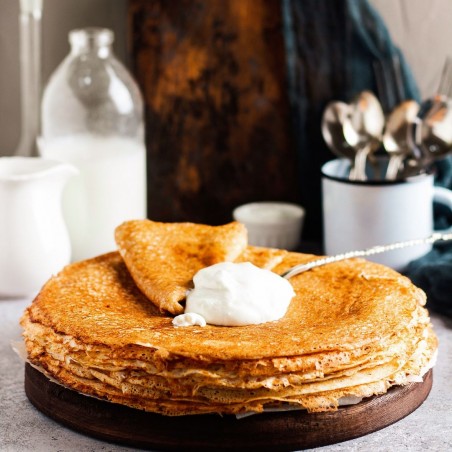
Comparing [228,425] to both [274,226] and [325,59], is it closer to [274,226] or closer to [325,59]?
[274,226]

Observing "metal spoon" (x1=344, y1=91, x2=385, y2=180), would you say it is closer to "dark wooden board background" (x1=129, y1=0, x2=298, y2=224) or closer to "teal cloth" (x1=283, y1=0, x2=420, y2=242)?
"teal cloth" (x1=283, y1=0, x2=420, y2=242)

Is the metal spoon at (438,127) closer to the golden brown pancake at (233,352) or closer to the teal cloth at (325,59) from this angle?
the teal cloth at (325,59)

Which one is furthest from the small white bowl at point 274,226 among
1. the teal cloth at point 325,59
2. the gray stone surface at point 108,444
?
the gray stone surface at point 108,444

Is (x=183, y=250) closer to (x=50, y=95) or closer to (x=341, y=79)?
(x=50, y=95)

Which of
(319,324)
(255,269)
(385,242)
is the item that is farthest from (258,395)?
(385,242)

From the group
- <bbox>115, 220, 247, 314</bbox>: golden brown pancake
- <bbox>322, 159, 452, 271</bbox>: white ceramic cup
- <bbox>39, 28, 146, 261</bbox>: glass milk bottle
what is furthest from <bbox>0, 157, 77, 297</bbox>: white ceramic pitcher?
<bbox>322, 159, 452, 271</bbox>: white ceramic cup
